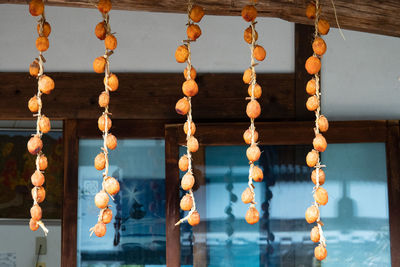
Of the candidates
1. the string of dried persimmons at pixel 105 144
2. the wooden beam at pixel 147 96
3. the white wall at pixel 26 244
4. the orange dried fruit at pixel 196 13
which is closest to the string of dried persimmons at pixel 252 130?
the orange dried fruit at pixel 196 13

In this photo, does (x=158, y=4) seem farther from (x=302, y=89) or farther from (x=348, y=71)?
(x=348, y=71)

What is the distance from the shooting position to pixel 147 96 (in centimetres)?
298

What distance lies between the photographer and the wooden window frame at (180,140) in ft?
9.35

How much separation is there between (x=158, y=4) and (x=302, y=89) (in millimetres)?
1376

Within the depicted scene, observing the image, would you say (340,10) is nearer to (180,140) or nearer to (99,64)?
(99,64)

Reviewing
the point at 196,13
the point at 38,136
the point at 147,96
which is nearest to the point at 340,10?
the point at 196,13

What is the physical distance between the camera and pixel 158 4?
1855 millimetres

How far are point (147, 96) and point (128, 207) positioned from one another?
64 centimetres

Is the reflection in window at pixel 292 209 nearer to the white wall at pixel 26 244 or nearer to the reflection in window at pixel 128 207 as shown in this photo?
the reflection in window at pixel 128 207

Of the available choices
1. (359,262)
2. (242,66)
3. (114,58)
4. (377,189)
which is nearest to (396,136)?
(377,189)

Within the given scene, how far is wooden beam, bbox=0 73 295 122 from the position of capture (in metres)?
2.97

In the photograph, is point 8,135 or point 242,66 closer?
point 242,66

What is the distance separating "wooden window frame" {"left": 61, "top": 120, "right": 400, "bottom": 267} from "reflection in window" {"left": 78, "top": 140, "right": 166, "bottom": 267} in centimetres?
5

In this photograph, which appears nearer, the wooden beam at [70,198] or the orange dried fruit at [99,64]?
the orange dried fruit at [99,64]
